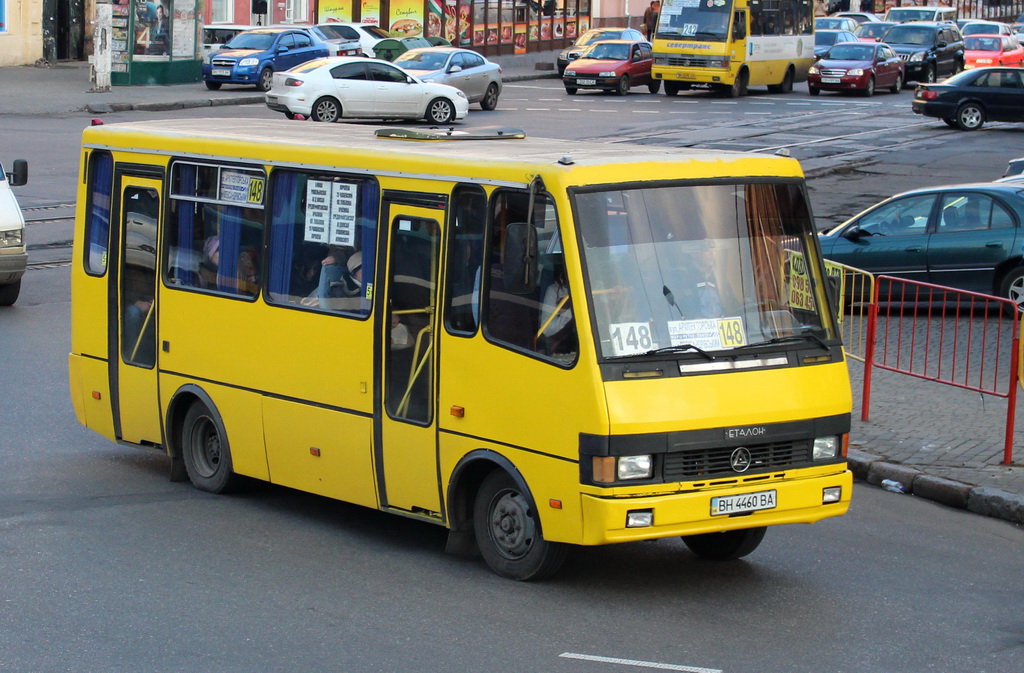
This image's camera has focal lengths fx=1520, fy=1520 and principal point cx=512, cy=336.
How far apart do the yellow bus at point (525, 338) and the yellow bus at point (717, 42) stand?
35991 millimetres

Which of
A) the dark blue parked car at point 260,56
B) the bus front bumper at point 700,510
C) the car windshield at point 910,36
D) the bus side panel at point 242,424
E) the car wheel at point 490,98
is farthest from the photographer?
the car windshield at point 910,36

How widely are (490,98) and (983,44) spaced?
2417 cm

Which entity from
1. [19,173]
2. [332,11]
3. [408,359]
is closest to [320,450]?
[408,359]

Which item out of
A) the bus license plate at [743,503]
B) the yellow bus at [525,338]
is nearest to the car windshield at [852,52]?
the yellow bus at [525,338]

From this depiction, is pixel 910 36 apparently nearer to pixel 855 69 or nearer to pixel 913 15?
pixel 855 69

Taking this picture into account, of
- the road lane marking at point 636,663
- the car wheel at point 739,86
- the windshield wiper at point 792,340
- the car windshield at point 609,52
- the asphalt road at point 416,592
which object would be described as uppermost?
the car windshield at point 609,52

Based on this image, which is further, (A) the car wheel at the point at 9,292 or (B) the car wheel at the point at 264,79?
(B) the car wheel at the point at 264,79

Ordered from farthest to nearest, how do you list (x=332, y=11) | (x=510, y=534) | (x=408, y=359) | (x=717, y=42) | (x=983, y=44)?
(x=983, y=44) < (x=332, y=11) < (x=717, y=42) < (x=408, y=359) < (x=510, y=534)

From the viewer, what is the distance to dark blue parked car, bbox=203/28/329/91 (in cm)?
4103

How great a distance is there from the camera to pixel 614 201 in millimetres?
7367

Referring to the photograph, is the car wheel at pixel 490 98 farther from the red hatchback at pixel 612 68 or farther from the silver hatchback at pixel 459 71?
the red hatchback at pixel 612 68

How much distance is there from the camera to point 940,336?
1199 centimetres

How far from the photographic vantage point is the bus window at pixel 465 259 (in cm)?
776

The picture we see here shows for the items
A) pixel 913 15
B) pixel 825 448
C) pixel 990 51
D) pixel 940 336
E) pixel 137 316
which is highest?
pixel 913 15
